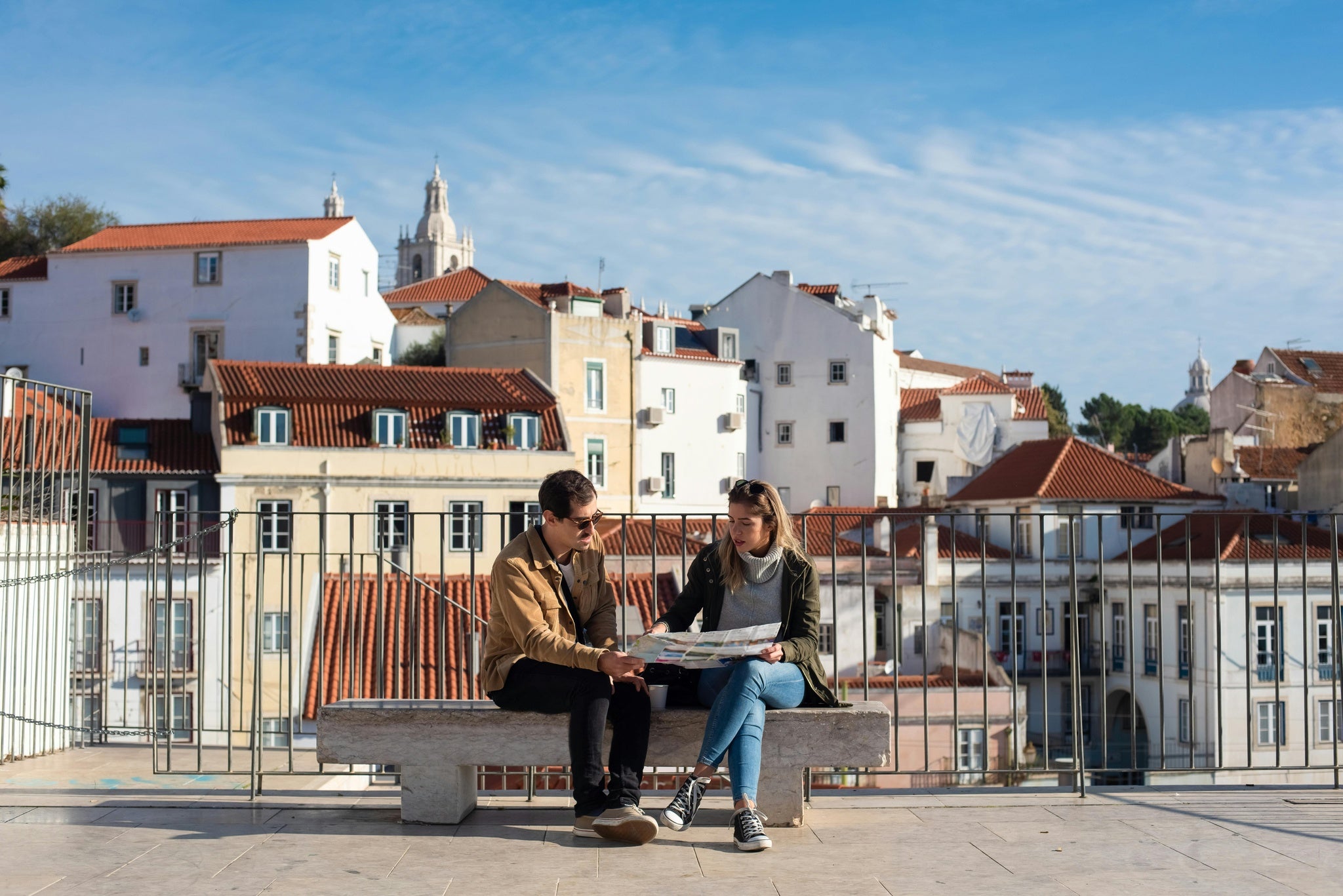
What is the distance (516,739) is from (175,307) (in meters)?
49.0

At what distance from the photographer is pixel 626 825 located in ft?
19.5

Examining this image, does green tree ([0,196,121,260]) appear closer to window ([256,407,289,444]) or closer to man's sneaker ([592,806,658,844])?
window ([256,407,289,444])

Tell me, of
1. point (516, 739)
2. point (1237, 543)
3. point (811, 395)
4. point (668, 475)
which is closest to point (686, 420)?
point (668, 475)

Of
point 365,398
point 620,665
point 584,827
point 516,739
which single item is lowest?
point 584,827

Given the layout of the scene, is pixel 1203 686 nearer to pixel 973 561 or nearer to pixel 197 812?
pixel 973 561

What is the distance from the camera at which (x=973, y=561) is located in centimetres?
4512

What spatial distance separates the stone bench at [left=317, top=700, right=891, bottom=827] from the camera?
20.9ft

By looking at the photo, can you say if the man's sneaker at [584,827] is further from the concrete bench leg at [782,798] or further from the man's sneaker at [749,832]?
the concrete bench leg at [782,798]

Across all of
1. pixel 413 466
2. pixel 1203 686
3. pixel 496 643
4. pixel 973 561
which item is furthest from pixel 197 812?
pixel 973 561

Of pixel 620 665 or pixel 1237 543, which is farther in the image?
pixel 1237 543

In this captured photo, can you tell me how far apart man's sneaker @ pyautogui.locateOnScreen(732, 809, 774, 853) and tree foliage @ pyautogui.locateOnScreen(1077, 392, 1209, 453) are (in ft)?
385

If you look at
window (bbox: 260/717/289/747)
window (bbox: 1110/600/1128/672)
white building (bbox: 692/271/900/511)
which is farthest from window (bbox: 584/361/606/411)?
window (bbox: 260/717/289/747)

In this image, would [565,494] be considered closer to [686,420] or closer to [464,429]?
[464,429]

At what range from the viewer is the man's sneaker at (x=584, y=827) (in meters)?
6.12
